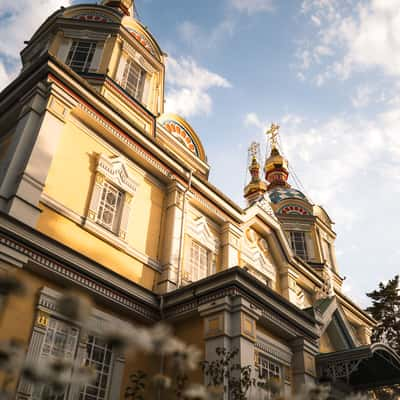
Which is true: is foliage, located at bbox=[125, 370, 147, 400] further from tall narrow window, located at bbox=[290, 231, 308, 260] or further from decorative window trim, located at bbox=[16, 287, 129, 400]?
tall narrow window, located at bbox=[290, 231, 308, 260]

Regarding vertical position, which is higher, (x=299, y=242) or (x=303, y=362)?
(x=299, y=242)

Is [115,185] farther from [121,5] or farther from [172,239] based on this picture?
[121,5]

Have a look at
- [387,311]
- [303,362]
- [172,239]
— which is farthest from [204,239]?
[387,311]

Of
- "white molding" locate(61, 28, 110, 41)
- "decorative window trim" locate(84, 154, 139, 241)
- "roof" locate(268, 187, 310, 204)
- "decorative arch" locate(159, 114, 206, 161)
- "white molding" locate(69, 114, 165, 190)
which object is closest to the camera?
"decorative window trim" locate(84, 154, 139, 241)

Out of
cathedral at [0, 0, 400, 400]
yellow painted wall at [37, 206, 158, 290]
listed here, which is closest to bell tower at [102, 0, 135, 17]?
cathedral at [0, 0, 400, 400]

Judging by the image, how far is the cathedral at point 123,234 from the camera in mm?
8891

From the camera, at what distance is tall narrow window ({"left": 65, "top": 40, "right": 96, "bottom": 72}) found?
14773mm

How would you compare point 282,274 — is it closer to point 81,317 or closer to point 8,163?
point 8,163

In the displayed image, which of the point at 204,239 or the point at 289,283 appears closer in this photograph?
the point at 204,239

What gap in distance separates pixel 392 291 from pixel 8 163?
23.7m

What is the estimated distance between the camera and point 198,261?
13328mm

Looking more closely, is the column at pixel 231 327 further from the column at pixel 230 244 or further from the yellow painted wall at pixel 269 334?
the column at pixel 230 244

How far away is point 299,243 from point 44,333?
17.6 meters

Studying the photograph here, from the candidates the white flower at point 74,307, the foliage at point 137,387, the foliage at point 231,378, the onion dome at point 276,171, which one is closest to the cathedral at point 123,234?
the foliage at point 231,378
